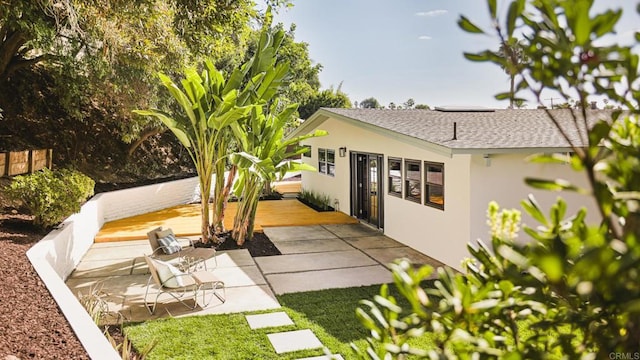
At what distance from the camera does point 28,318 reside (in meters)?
4.79

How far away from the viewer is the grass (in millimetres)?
5422

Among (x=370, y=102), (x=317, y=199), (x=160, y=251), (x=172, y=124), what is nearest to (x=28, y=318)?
(x=160, y=251)

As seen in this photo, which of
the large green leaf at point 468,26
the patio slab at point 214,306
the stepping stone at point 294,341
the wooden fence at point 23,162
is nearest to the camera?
the large green leaf at point 468,26

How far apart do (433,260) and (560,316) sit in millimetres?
8638

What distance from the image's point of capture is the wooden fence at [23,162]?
8128mm

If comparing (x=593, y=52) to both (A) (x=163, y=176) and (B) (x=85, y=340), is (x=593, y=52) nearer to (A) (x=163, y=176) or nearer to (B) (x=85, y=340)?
(B) (x=85, y=340)

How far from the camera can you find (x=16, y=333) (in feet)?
14.5

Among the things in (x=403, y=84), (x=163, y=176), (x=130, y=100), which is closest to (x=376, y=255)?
(x=130, y=100)

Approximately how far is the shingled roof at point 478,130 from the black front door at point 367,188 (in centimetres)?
145

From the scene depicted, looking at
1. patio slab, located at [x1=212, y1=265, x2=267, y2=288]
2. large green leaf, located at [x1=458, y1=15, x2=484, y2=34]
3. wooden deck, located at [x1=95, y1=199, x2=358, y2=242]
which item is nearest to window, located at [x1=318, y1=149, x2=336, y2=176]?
wooden deck, located at [x1=95, y1=199, x2=358, y2=242]

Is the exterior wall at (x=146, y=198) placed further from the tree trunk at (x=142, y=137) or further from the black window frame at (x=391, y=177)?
the black window frame at (x=391, y=177)

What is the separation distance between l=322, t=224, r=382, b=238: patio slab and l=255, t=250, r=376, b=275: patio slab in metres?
2.01

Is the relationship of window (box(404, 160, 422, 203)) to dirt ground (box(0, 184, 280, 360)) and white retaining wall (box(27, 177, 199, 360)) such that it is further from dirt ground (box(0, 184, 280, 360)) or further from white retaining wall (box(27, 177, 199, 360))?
white retaining wall (box(27, 177, 199, 360))

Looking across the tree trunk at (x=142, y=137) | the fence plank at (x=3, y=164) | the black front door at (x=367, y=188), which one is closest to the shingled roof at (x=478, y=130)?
the black front door at (x=367, y=188)
